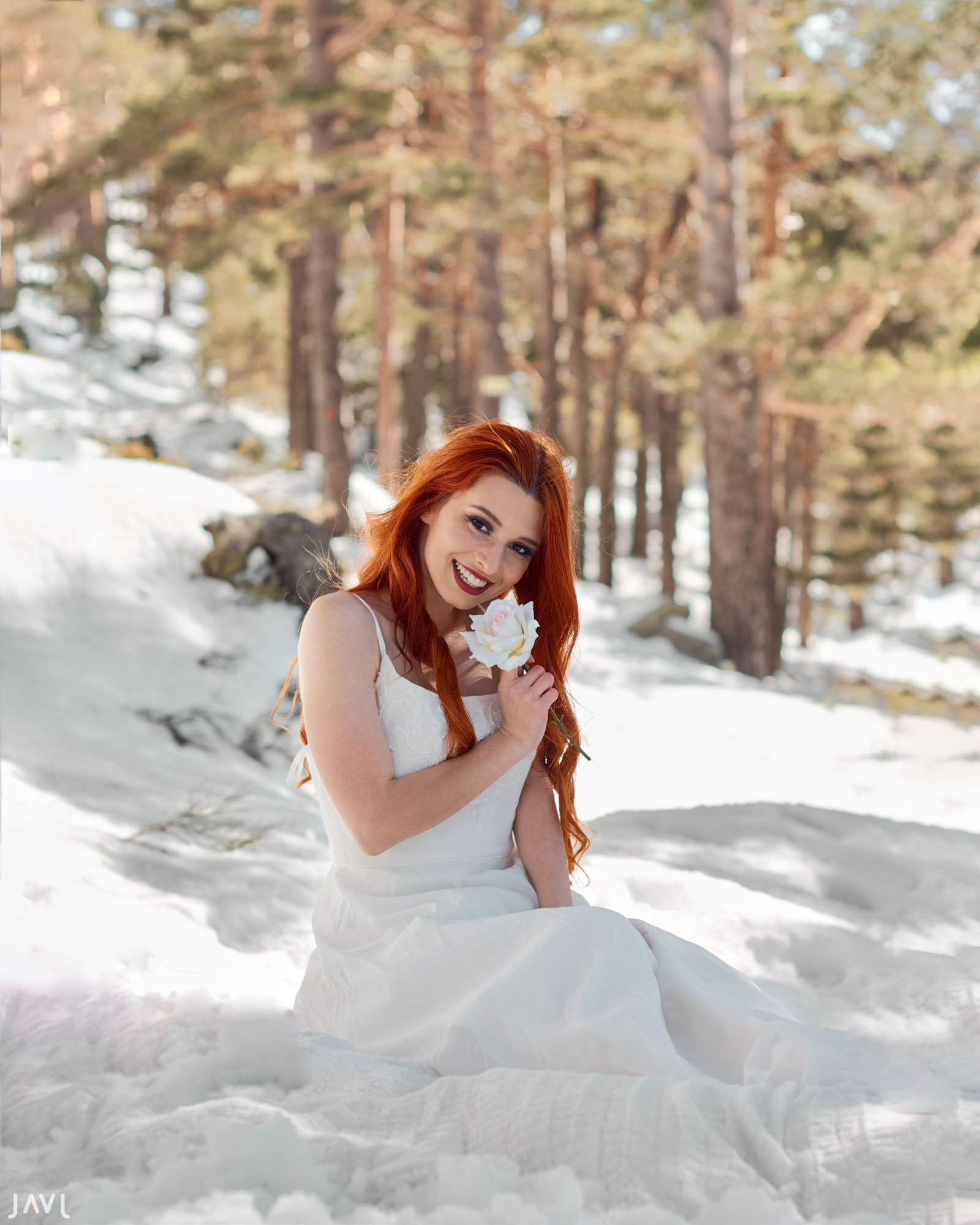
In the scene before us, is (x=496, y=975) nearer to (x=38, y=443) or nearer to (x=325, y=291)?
(x=38, y=443)

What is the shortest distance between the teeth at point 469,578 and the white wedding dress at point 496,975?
252 mm

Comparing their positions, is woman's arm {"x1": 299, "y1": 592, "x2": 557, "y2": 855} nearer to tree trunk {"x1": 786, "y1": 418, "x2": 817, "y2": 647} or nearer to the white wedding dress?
the white wedding dress

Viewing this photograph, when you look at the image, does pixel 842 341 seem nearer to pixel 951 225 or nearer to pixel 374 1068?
pixel 951 225

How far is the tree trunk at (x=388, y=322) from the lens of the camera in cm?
1408

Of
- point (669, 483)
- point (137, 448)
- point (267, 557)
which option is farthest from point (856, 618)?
point (267, 557)

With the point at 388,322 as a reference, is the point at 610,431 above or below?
below

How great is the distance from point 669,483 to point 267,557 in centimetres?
1322

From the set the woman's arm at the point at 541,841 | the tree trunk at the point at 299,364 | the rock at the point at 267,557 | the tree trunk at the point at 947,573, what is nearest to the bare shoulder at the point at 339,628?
the woman's arm at the point at 541,841

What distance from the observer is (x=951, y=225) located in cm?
993

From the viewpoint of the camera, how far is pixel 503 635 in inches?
90.5

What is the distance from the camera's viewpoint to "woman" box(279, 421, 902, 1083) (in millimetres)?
2033


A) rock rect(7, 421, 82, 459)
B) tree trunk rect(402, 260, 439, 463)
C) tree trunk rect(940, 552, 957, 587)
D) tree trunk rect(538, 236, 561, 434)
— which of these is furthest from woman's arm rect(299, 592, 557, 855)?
tree trunk rect(940, 552, 957, 587)

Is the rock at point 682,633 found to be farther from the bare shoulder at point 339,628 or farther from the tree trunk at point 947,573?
the tree trunk at point 947,573

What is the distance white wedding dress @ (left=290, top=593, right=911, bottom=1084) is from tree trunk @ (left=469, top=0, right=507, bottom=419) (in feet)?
27.0
